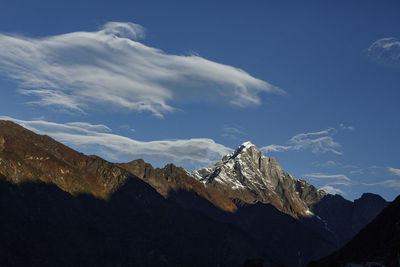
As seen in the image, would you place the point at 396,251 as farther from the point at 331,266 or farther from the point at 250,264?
the point at 250,264

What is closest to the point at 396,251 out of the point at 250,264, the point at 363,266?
the point at 363,266

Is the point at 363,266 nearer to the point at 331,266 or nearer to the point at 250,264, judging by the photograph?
the point at 331,266

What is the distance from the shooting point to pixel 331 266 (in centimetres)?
14212

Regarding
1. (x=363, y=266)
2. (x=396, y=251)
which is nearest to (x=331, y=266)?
(x=363, y=266)

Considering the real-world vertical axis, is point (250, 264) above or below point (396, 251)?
below

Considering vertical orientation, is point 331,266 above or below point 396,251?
below

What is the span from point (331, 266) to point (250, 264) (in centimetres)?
2319

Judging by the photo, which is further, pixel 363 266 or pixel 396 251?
pixel 396 251

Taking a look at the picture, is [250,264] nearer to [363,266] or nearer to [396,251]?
[363,266]

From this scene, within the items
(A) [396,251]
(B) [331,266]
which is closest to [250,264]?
(B) [331,266]

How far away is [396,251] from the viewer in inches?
5807

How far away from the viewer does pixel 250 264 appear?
145125 mm

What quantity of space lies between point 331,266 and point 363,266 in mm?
8843
